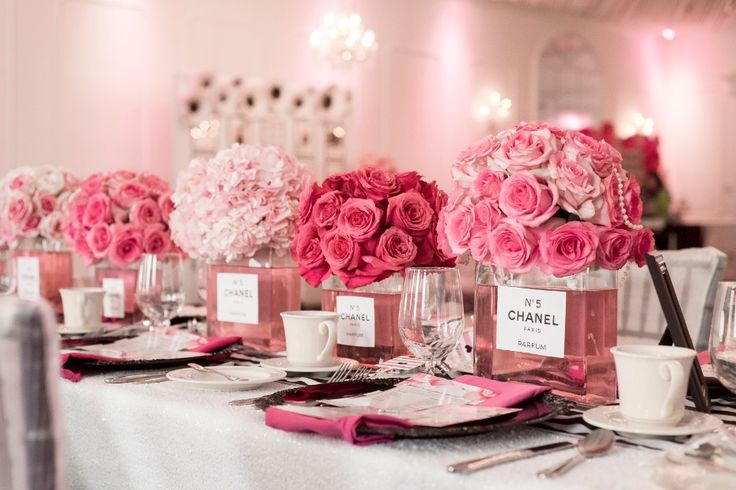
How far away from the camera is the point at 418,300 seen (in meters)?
1.45

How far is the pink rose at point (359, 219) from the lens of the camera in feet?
5.41

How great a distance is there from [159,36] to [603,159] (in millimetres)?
5553

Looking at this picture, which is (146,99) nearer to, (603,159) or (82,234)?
(82,234)

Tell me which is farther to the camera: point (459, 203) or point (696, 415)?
point (459, 203)

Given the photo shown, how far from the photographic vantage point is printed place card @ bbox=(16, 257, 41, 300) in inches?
103

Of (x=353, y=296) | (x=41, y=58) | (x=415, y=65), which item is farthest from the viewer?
(x=415, y=65)

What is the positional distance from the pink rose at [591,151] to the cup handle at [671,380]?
0.37 m

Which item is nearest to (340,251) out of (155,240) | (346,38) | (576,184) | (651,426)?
(576,184)

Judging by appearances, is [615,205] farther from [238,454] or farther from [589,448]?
[238,454]

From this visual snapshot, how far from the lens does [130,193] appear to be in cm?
234

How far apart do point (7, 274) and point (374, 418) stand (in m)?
1.64

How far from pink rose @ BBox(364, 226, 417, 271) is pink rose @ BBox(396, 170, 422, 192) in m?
0.09

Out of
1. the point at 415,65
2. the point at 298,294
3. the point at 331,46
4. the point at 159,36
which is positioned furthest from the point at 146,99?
the point at 298,294

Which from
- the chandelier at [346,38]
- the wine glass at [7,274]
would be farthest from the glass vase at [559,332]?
the chandelier at [346,38]
